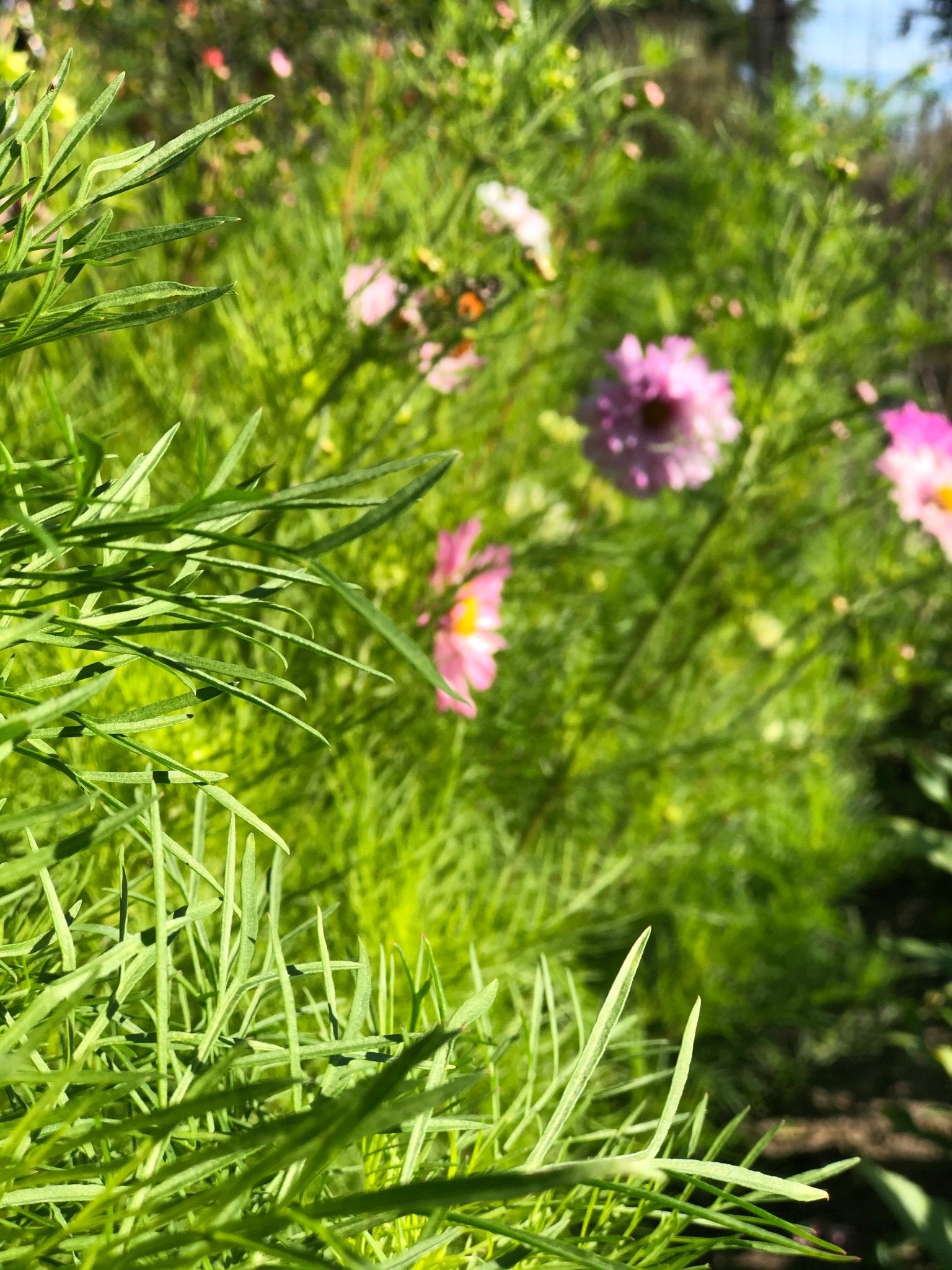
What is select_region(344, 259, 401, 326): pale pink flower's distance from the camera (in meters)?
0.63

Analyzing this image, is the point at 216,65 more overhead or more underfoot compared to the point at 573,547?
more overhead

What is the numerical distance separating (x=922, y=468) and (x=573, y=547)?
0.36 m

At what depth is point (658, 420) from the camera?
774 mm

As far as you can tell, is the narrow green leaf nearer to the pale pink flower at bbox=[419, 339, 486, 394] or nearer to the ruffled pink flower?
the pale pink flower at bbox=[419, 339, 486, 394]

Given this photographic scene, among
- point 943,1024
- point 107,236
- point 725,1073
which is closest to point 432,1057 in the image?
point 107,236

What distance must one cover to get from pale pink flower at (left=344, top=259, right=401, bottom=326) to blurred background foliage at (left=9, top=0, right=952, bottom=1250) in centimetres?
1

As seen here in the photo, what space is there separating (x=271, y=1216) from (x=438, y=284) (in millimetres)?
493

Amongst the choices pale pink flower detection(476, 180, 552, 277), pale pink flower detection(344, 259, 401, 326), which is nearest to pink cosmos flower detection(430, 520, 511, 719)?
pale pink flower detection(344, 259, 401, 326)

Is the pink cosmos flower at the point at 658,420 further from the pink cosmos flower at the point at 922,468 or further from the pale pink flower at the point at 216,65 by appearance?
the pale pink flower at the point at 216,65

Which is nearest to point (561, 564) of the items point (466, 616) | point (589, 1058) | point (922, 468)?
point (466, 616)

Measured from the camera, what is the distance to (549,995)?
20 cm

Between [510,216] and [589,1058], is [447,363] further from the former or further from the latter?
[589,1058]

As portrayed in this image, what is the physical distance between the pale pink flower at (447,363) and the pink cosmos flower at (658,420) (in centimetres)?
11

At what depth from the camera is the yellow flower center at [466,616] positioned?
602 millimetres
